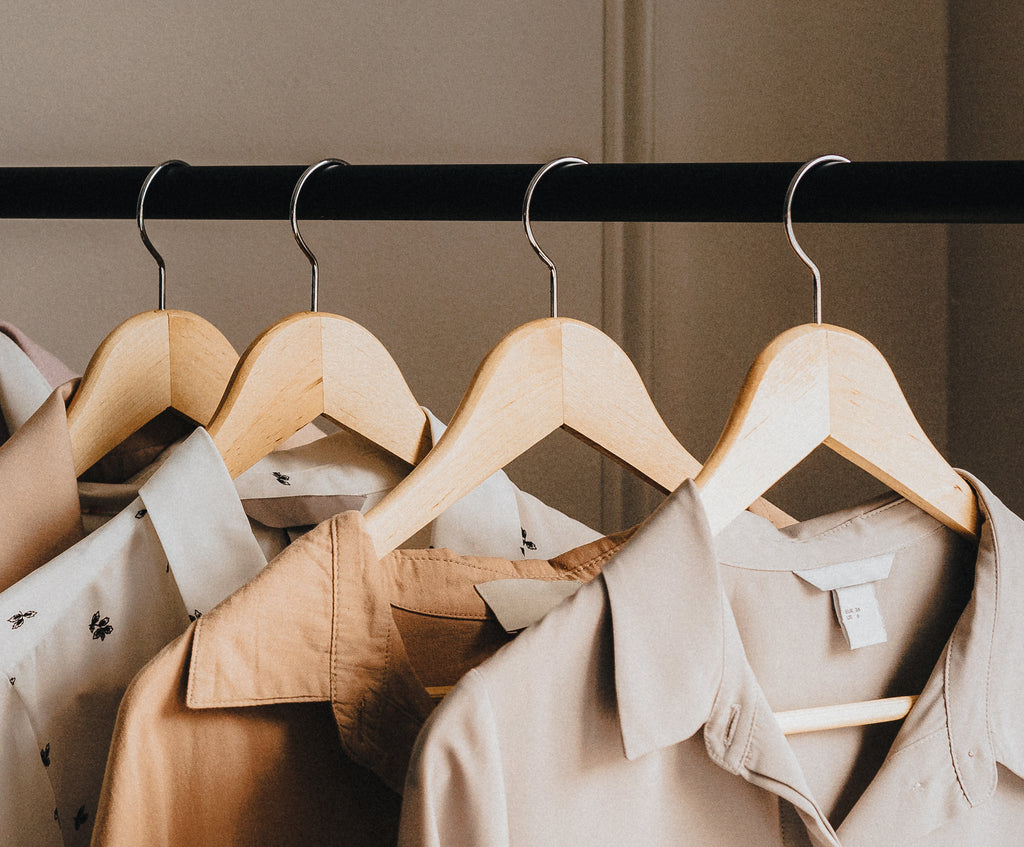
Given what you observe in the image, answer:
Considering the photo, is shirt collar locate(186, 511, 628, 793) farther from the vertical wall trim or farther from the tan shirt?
the vertical wall trim

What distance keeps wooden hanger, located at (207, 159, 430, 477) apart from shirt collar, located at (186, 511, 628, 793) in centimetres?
14

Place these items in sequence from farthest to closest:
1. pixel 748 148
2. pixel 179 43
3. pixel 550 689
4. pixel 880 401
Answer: pixel 748 148
pixel 179 43
pixel 880 401
pixel 550 689

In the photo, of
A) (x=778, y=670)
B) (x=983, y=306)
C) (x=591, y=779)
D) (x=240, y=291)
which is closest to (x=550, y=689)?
(x=591, y=779)

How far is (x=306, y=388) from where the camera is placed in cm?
58

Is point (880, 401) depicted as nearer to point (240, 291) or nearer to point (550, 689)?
point (550, 689)

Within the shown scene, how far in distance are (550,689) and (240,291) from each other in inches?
32.7

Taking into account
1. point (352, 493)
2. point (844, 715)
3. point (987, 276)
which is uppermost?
point (987, 276)

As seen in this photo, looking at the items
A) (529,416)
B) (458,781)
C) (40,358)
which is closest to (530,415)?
(529,416)

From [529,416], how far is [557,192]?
0.12 m

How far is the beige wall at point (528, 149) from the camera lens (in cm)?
104

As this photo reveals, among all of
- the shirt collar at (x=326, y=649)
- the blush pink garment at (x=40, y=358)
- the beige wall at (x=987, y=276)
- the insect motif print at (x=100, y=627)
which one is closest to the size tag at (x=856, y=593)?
the shirt collar at (x=326, y=649)

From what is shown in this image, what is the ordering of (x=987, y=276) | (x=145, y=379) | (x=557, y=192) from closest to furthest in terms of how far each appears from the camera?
1. (x=557, y=192)
2. (x=145, y=379)
3. (x=987, y=276)

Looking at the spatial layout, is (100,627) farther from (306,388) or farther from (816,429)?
(816,429)

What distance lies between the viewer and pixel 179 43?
1.04m
